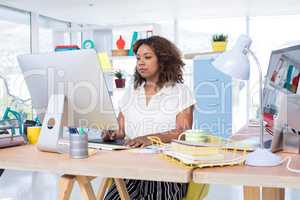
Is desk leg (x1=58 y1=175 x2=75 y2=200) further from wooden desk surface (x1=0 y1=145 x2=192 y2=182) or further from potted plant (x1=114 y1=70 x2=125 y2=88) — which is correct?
potted plant (x1=114 y1=70 x2=125 y2=88)

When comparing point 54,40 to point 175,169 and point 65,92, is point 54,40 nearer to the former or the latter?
point 65,92

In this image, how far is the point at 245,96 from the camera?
729 cm

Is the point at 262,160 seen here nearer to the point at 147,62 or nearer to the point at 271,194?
the point at 271,194

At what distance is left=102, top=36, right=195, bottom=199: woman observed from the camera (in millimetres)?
2240

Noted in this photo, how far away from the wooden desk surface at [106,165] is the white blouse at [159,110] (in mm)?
582

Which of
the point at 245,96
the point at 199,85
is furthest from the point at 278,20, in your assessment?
the point at 199,85

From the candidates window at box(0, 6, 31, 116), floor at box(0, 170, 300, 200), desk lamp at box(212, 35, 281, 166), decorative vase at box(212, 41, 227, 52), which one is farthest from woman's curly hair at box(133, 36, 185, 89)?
window at box(0, 6, 31, 116)

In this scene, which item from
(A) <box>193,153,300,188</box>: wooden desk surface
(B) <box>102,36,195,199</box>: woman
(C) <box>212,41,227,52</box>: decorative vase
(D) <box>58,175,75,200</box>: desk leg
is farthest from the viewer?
(C) <box>212,41,227,52</box>: decorative vase

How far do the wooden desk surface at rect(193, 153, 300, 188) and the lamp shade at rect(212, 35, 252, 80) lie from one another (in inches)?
14.5

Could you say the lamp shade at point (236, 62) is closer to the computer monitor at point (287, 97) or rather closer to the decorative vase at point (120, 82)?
the computer monitor at point (287, 97)

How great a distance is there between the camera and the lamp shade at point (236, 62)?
1487 mm

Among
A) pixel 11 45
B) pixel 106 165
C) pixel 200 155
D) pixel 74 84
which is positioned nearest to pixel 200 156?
pixel 200 155

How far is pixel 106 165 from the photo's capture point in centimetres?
140

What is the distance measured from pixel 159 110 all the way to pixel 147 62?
287 mm
